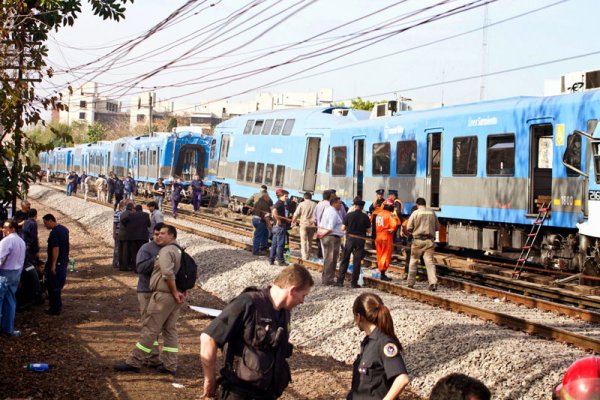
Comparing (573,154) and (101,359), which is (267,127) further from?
(101,359)

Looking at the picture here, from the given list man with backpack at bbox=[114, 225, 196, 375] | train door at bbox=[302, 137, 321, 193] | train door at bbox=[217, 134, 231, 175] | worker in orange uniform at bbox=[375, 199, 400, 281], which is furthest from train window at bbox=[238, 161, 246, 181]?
man with backpack at bbox=[114, 225, 196, 375]

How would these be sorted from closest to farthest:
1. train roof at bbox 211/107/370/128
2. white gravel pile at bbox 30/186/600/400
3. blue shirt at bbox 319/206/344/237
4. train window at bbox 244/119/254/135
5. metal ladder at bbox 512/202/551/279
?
white gravel pile at bbox 30/186/600/400 < metal ladder at bbox 512/202/551/279 < blue shirt at bbox 319/206/344/237 < train roof at bbox 211/107/370/128 < train window at bbox 244/119/254/135

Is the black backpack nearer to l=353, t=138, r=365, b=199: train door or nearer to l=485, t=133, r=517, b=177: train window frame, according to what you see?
l=485, t=133, r=517, b=177: train window frame

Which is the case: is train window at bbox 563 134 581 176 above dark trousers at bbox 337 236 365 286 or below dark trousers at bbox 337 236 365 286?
above

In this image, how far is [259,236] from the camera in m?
20.8

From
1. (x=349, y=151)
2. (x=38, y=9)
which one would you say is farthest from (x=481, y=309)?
(x=349, y=151)

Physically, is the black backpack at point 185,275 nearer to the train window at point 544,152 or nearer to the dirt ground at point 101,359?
the dirt ground at point 101,359

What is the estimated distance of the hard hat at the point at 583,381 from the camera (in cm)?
283

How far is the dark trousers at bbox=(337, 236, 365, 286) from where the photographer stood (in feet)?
50.4

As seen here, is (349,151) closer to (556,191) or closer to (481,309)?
(556,191)

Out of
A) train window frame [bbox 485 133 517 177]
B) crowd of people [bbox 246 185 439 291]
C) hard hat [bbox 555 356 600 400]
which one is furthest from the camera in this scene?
train window frame [bbox 485 133 517 177]

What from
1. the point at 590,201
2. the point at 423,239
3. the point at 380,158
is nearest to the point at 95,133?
the point at 380,158

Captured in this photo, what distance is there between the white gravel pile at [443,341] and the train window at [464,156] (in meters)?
3.90

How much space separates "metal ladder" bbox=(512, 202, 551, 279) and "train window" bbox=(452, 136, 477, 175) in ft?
7.47
